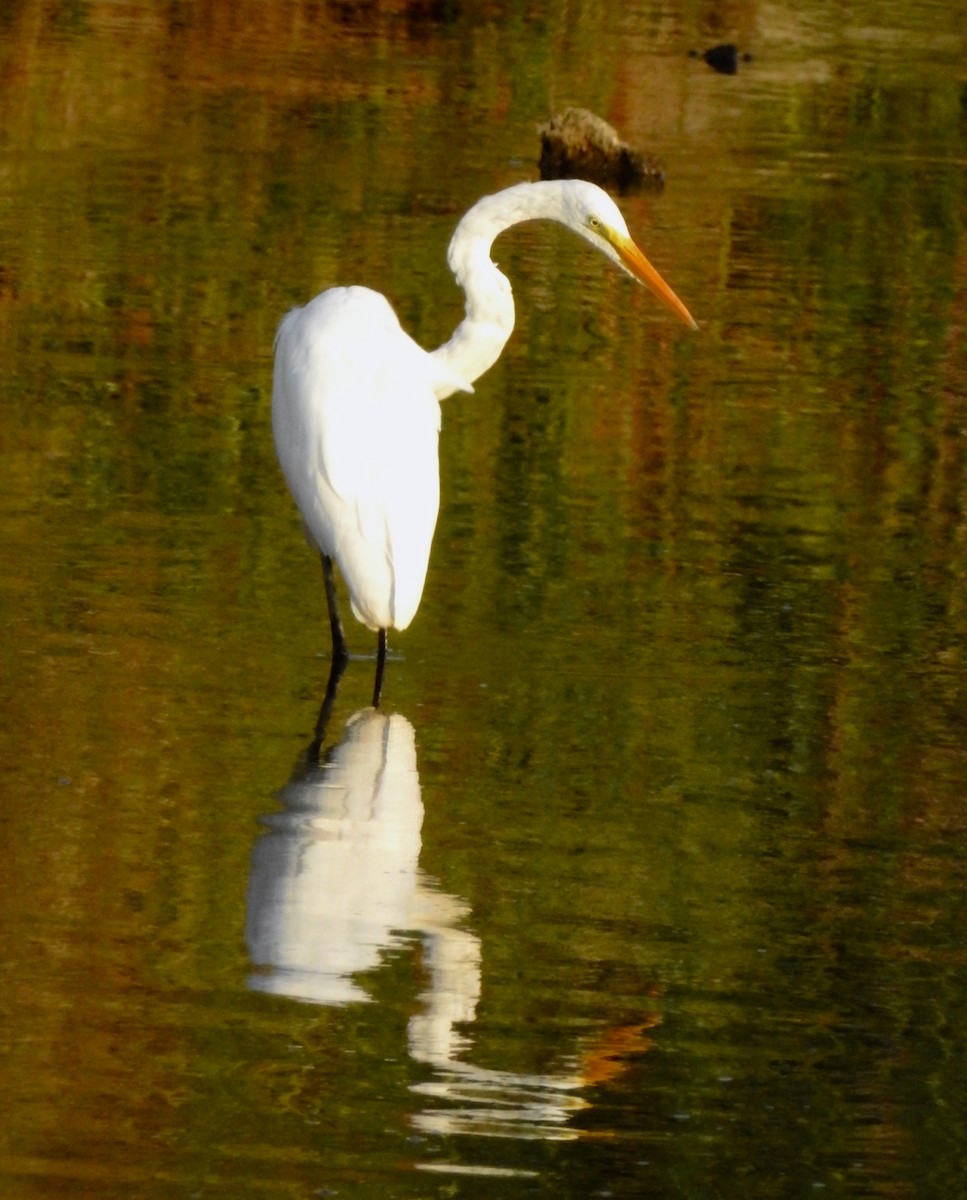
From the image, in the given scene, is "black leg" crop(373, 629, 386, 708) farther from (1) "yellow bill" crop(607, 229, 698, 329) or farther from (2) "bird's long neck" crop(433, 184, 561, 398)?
(1) "yellow bill" crop(607, 229, 698, 329)

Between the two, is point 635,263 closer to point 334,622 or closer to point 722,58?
point 334,622

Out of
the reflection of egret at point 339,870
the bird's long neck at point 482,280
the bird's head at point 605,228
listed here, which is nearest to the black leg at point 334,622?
the reflection of egret at point 339,870

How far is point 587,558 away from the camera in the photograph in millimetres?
8086

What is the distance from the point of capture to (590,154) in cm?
1588

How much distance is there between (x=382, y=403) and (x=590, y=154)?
9.43 meters

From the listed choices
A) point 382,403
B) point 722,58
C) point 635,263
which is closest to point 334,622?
point 382,403

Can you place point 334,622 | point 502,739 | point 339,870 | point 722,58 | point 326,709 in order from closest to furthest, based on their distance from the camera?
point 339,870 < point 502,739 < point 326,709 < point 334,622 < point 722,58

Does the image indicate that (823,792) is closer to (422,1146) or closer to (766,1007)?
(766,1007)

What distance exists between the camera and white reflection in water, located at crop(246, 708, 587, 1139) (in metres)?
4.37

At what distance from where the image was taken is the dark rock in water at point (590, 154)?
15.8 metres

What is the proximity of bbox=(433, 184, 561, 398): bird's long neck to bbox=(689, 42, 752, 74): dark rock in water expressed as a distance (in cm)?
1434

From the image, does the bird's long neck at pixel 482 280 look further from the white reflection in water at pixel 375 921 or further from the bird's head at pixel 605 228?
the white reflection in water at pixel 375 921

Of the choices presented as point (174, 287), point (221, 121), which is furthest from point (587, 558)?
point (221, 121)

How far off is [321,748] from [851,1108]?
2098 millimetres
